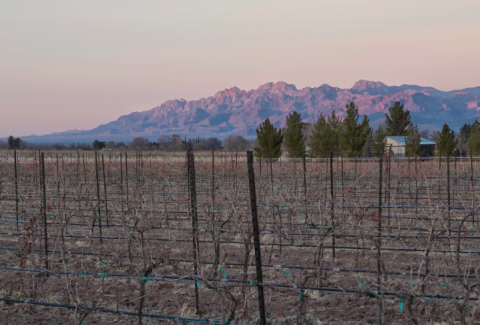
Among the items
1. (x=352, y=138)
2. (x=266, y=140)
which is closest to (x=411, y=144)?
(x=352, y=138)

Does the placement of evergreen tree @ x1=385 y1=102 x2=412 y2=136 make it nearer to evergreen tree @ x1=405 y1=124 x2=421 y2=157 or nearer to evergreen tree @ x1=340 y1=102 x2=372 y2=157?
evergreen tree @ x1=405 y1=124 x2=421 y2=157

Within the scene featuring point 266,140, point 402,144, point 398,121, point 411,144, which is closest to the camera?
point 266,140

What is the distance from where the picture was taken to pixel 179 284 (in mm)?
6859

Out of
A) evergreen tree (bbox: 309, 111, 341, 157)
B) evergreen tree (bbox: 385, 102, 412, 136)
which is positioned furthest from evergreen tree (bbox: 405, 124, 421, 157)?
evergreen tree (bbox: 385, 102, 412, 136)

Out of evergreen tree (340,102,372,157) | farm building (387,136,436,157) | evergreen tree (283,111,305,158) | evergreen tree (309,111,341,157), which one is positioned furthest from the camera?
farm building (387,136,436,157)

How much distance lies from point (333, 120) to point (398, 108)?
1477 cm

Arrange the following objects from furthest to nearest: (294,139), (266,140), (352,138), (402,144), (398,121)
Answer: (398,121) < (402,144) < (294,139) < (352,138) < (266,140)

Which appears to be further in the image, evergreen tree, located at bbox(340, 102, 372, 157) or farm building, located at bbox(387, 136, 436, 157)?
farm building, located at bbox(387, 136, 436, 157)

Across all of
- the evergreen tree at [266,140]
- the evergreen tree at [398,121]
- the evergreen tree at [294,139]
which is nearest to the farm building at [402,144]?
the evergreen tree at [398,121]

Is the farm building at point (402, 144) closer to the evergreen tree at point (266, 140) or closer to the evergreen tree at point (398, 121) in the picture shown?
the evergreen tree at point (398, 121)

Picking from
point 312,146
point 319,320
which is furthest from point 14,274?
point 312,146

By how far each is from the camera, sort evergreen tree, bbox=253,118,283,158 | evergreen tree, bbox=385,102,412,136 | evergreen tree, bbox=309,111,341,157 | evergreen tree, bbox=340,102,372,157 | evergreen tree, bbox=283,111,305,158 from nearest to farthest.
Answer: evergreen tree, bbox=253,118,283,158 < evergreen tree, bbox=340,102,372,157 < evergreen tree, bbox=283,111,305,158 < evergreen tree, bbox=309,111,341,157 < evergreen tree, bbox=385,102,412,136

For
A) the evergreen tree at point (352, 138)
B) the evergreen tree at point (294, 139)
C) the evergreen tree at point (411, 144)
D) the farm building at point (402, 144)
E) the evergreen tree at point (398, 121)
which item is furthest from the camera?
the evergreen tree at point (398, 121)

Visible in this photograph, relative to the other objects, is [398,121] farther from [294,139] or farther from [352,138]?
[294,139]
